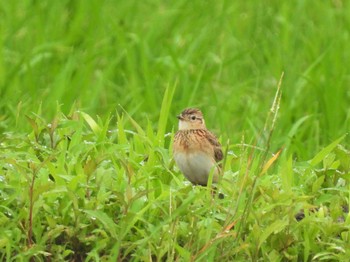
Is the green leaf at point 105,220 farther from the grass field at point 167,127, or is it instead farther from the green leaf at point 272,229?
the green leaf at point 272,229

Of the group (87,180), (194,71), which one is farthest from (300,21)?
(87,180)

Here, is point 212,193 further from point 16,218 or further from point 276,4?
point 276,4

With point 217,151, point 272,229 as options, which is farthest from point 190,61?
point 272,229

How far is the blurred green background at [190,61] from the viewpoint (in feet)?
30.9

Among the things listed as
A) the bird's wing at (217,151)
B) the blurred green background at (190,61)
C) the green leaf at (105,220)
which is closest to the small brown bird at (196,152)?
the bird's wing at (217,151)

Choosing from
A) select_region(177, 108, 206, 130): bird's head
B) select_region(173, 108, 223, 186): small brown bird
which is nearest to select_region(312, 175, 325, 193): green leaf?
select_region(173, 108, 223, 186): small brown bird

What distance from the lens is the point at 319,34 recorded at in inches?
446

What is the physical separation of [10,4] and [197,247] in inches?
223

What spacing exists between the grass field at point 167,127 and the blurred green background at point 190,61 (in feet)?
0.06

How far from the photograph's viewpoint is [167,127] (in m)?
8.96

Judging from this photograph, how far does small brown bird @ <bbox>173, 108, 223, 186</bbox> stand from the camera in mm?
6805

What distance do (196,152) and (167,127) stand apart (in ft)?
6.53

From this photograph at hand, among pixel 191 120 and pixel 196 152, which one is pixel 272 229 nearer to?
pixel 196 152

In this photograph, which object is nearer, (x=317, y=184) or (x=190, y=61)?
(x=317, y=184)
